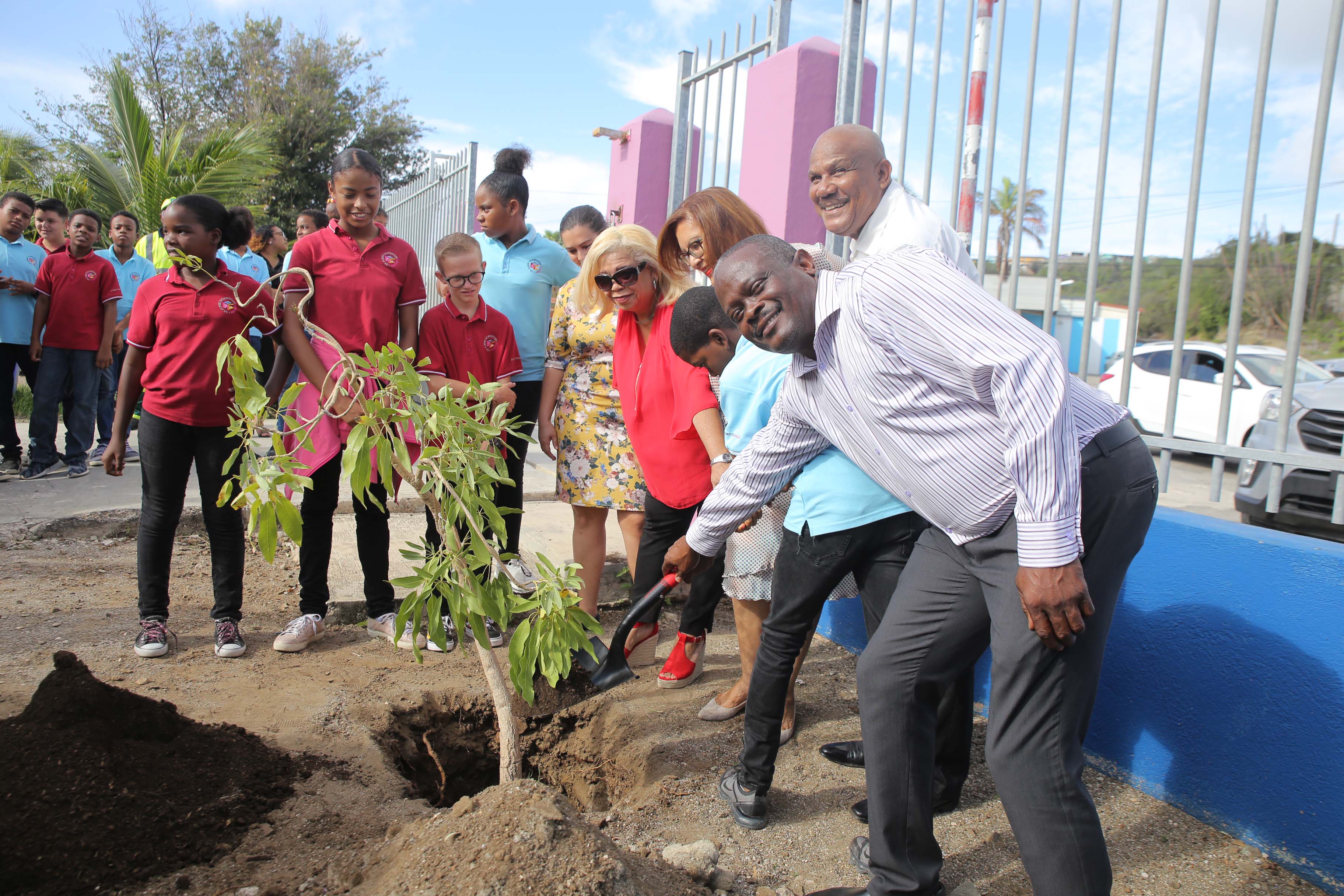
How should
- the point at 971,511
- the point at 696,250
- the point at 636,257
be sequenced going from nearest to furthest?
the point at 971,511, the point at 696,250, the point at 636,257

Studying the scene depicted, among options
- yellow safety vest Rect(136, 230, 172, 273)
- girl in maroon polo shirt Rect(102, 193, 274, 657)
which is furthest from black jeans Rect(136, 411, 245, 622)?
yellow safety vest Rect(136, 230, 172, 273)

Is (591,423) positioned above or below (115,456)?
above

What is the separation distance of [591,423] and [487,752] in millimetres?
Result: 1349

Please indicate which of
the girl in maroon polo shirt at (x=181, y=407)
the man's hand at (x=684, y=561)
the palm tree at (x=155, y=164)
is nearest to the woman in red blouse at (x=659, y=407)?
the man's hand at (x=684, y=561)

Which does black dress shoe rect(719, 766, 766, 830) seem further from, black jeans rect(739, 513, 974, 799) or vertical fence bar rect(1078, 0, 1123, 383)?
vertical fence bar rect(1078, 0, 1123, 383)

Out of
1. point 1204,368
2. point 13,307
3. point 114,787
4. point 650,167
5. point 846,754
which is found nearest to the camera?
point 114,787

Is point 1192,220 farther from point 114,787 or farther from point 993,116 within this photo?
point 114,787

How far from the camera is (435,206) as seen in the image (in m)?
9.88

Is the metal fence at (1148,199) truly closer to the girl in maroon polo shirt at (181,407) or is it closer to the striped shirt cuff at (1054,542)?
the striped shirt cuff at (1054,542)

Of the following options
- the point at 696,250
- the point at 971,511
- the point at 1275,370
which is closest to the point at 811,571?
the point at 971,511

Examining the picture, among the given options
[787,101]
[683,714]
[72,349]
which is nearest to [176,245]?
[683,714]

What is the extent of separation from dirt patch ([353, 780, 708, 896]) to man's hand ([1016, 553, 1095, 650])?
1013 mm

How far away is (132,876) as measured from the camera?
1943 millimetres

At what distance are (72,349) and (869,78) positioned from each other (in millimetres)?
6072
